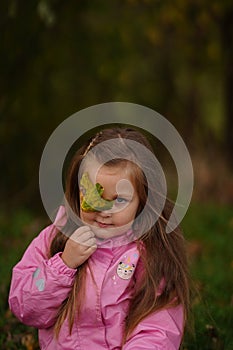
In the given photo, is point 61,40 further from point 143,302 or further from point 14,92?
point 143,302

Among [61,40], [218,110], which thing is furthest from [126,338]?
[218,110]

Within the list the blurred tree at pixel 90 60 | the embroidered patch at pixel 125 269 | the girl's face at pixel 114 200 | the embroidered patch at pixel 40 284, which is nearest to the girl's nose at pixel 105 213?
the girl's face at pixel 114 200

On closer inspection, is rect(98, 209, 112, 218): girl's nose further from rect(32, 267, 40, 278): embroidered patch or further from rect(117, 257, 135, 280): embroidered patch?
rect(32, 267, 40, 278): embroidered patch

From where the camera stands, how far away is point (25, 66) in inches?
271

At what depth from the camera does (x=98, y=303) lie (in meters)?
2.83

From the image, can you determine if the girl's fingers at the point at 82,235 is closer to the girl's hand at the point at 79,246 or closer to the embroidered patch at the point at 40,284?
the girl's hand at the point at 79,246

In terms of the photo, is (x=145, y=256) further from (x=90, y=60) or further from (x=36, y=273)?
(x=90, y=60)

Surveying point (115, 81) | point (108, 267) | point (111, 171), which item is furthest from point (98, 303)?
point (115, 81)

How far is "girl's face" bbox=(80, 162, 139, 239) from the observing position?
109 inches

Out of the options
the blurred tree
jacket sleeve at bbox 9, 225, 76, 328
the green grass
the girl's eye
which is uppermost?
the blurred tree

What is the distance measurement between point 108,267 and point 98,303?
143 millimetres

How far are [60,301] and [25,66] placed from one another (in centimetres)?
433

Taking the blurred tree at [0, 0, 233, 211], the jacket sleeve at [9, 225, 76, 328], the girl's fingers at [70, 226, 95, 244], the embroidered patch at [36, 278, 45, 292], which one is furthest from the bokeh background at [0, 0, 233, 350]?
the girl's fingers at [70, 226, 95, 244]

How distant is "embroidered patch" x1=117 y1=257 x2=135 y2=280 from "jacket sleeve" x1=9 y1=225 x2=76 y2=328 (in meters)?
0.18
